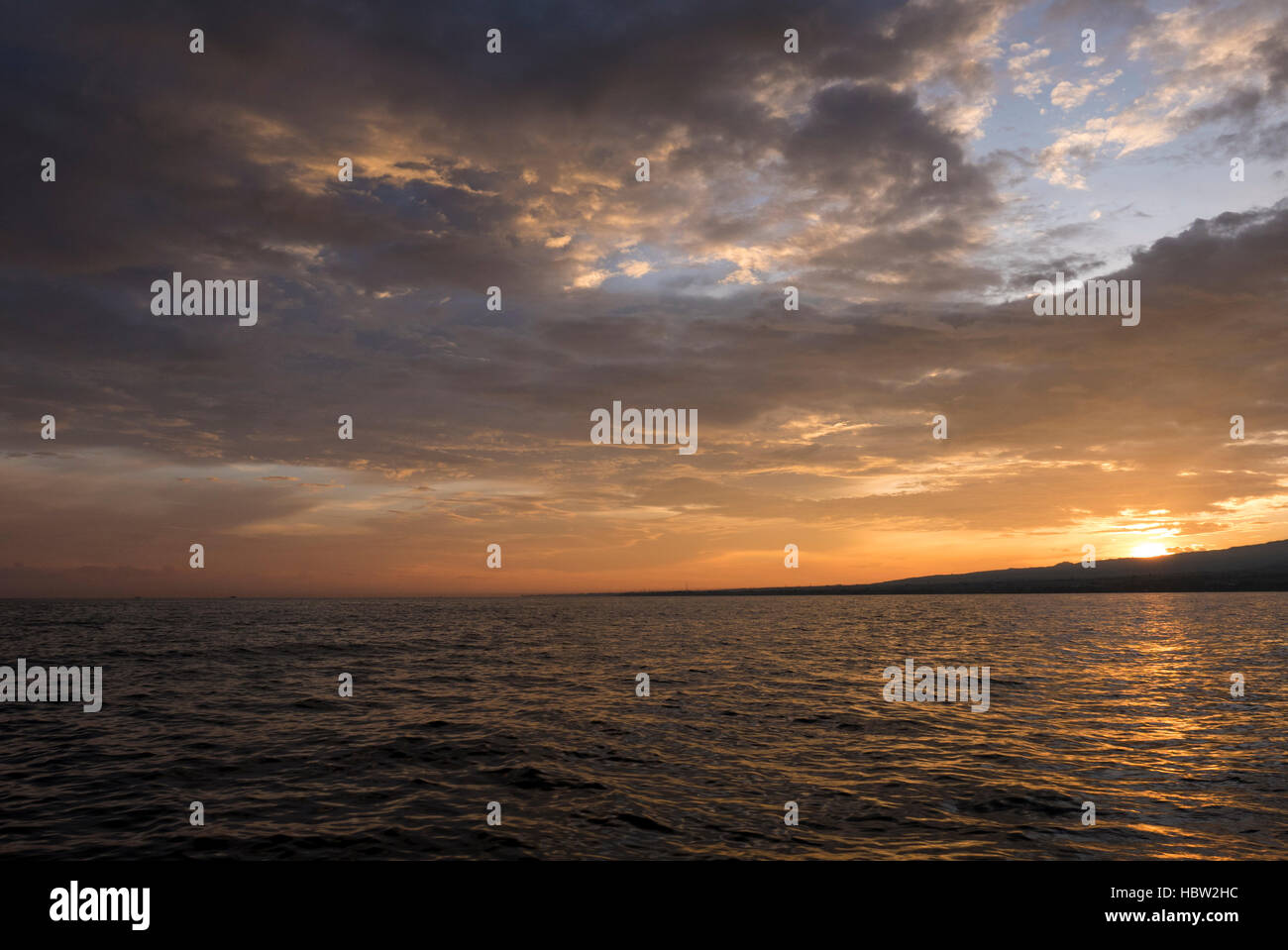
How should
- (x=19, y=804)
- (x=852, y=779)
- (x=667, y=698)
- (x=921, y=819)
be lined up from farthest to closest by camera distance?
(x=667, y=698) < (x=852, y=779) < (x=19, y=804) < (x=921, y=819)

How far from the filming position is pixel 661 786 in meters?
19.0

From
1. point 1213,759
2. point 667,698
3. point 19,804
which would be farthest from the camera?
point 667,698

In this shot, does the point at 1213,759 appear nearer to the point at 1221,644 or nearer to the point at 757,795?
the point at 757,795

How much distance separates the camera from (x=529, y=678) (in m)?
42.8

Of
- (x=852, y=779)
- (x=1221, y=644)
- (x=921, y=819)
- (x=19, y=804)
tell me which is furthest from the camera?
(x=1221, y=644)

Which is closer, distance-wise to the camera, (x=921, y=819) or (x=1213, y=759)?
(x=921, y=819)

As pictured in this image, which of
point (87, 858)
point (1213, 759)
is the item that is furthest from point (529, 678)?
point (1213, 759)

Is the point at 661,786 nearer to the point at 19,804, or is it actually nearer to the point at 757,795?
the point at 757,795

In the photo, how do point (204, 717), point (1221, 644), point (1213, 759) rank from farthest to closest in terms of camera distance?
point (1221, 644) < point (204, 717) < point (1213, 759)
